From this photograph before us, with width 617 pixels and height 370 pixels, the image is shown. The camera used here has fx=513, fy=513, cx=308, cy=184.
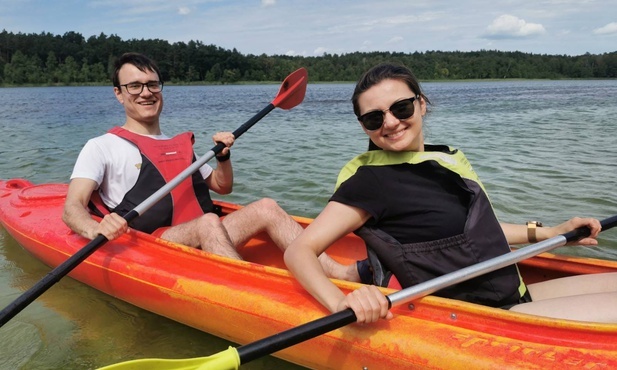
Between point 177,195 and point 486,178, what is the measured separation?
496 centimetres

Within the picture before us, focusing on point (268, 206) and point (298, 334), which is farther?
point (268, 206)

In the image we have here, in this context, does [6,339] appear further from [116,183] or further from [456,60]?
[456,60]

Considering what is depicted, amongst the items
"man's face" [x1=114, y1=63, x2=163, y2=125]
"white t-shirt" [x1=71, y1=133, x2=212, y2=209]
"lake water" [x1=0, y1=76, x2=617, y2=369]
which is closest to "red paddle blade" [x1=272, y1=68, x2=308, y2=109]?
"lake water" [x1=0, y1=76, x2=617, y2=369]

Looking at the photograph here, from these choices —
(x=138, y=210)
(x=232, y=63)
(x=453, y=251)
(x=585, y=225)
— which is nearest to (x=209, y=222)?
(x=138, y=210)

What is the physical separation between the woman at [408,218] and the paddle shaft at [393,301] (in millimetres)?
89

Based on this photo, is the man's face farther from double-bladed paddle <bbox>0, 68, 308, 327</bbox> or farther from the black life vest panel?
the black life vest panel

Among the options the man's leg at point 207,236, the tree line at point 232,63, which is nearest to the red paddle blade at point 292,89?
the man's leg at point 207,236

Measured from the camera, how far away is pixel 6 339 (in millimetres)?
3258

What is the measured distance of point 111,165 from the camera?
3432mm

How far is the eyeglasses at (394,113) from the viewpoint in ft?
7.18

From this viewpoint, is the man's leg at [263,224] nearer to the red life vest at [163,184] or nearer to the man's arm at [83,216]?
the red life vest at [163,184]

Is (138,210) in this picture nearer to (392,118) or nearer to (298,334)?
(298,334)

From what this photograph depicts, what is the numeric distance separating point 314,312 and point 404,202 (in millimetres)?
680

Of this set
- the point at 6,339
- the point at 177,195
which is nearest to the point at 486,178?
the point at 177,195
